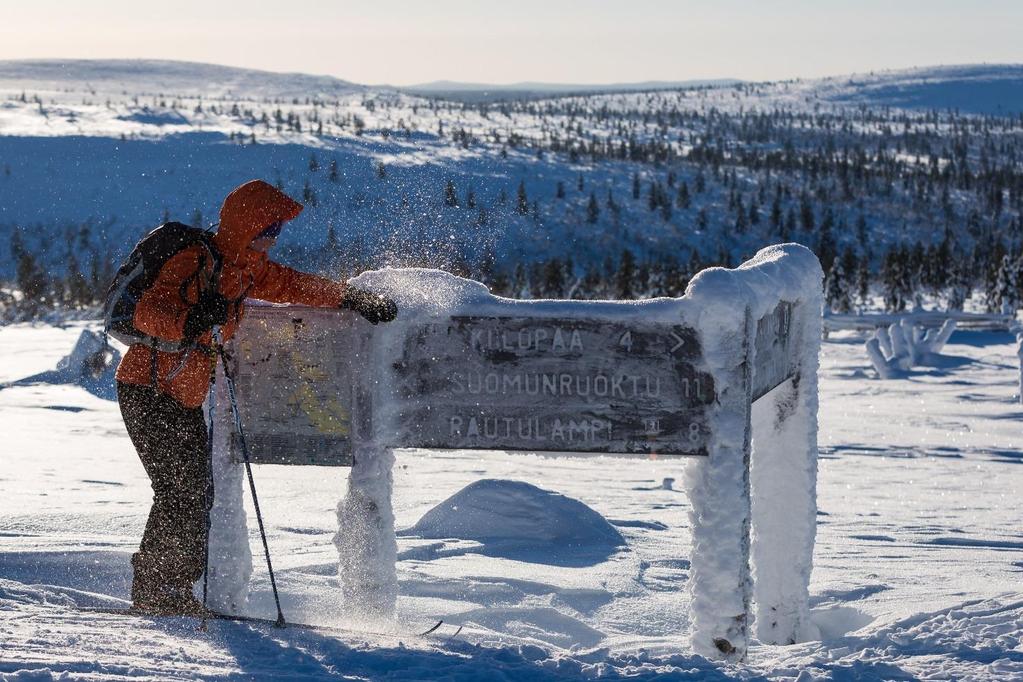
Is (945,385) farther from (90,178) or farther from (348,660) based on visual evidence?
(90,178)

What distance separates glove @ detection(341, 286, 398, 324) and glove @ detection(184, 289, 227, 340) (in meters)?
0.36

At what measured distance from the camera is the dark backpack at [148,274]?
3398mm

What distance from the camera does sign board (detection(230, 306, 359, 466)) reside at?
3.55m

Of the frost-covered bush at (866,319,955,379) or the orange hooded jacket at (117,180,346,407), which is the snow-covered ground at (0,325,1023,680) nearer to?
the orange hooded jacket at (117,180,346,407)

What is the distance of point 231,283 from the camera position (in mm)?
3514

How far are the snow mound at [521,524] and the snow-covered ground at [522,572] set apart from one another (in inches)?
0.6

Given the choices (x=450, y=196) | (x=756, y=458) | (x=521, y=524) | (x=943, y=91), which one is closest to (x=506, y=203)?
(x=450, y=196)

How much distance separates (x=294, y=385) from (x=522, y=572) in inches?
65.5

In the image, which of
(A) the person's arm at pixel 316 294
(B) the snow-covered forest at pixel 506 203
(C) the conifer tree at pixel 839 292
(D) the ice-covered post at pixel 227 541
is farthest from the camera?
Answer: (B) the snow-covered forest at pixel 506 203

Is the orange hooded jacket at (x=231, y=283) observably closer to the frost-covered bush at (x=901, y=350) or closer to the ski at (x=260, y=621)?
the ski at (x=260, y=621)

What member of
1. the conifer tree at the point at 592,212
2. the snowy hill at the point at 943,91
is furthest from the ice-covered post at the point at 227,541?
the snowy hill at the point at 943,91

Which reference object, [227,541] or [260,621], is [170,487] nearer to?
[227,541]

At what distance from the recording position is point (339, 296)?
349 centimetres

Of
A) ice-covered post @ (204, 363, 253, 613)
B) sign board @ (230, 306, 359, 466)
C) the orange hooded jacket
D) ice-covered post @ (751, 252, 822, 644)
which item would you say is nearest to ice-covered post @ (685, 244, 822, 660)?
ice-covered post @ (751, 252, 822, 644)
